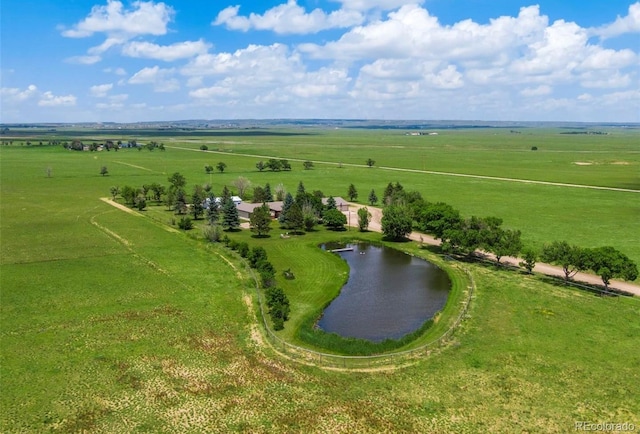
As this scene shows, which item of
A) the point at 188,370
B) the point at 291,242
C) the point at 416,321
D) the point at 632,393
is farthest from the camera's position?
the point at 291,242

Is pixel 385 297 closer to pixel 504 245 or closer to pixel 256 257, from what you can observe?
pixel 256 257

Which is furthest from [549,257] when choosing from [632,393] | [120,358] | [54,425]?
[54,425]

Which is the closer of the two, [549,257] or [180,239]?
[549,257]

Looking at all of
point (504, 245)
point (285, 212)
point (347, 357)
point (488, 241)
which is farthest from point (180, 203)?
point (347, 357)

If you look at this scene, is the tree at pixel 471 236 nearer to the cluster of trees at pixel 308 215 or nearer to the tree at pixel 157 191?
the cluster of trees at pixel 308 215

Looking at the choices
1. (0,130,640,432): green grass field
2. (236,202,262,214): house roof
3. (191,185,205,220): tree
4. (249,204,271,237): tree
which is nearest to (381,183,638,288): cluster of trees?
(0,130,640,432): green grass field

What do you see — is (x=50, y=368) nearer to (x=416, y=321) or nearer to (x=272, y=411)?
(x=272, y=411)
